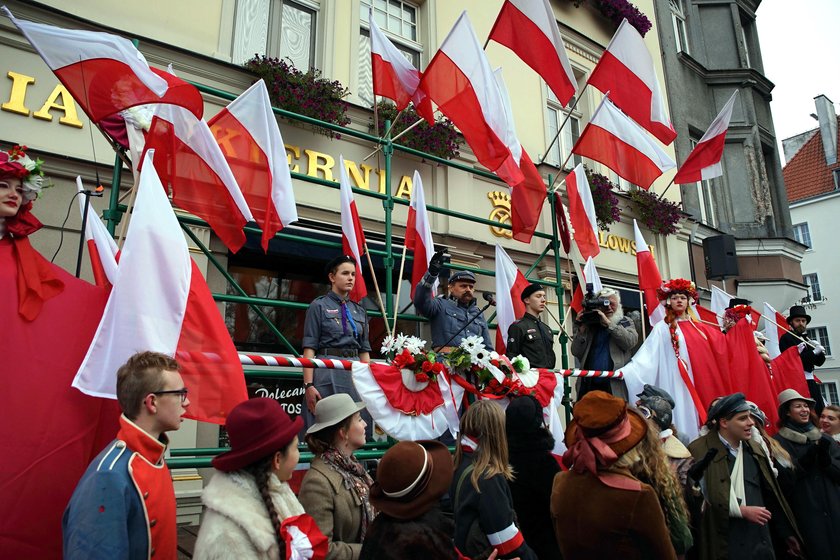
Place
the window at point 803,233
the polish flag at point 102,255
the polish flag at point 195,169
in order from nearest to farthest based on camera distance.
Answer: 1. the polish flag at point 102,255
2. the polish flag at point 195,169
3. the window at point 803,233

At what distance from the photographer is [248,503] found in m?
2.14

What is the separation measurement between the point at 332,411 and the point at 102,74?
2.64 meters

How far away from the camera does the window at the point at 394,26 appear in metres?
8.22

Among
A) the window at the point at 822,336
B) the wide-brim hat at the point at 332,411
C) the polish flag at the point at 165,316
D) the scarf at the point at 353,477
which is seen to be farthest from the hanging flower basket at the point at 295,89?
the window at the point at 822,336

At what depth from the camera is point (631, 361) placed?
19.5 feet

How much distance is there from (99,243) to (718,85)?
15011 mm

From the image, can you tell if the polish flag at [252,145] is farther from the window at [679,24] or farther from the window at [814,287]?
the window at [814,287]

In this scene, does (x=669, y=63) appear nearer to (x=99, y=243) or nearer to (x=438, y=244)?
(x=438, y=244)

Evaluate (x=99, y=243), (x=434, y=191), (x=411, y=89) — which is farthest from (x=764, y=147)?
(x=99, y=243)

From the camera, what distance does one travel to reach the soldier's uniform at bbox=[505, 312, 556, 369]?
5.65m

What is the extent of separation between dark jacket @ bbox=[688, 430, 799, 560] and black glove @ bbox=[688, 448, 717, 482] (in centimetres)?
11

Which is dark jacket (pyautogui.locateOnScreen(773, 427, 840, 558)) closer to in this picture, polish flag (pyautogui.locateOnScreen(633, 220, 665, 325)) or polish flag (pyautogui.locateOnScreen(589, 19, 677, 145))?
polish flag (pyautogui.locateOnScreen(633, 220, 665, 325))

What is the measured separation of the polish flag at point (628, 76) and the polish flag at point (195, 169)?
15.1 feet

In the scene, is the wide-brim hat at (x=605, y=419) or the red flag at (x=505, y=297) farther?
the red flag at (x=505, y=297)
